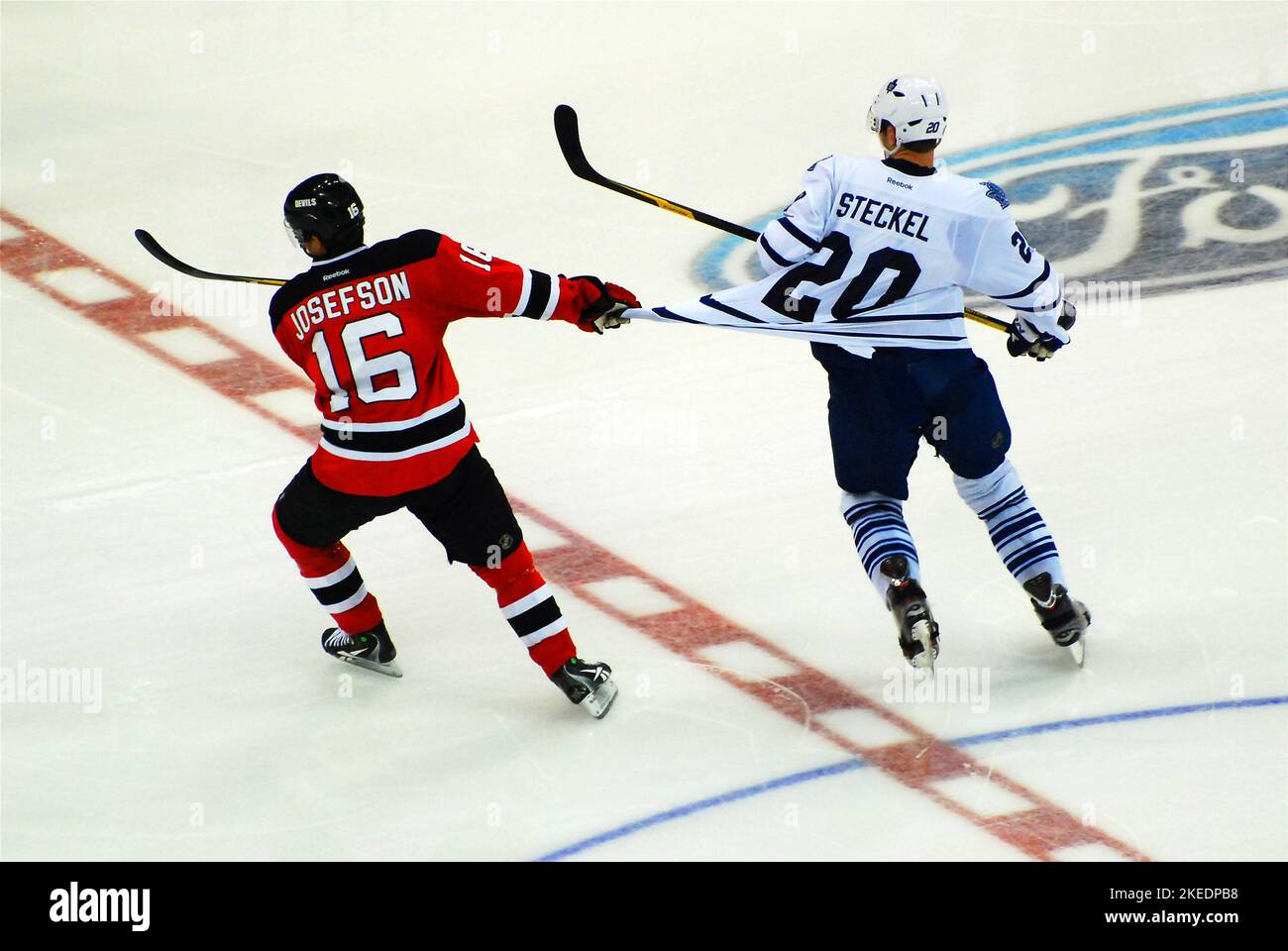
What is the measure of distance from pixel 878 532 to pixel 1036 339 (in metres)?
0.58

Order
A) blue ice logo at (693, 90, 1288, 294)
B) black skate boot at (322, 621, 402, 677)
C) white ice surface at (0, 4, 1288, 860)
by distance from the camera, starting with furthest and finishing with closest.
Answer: blue ice logo at (693, 90, 1288, 294)
black skate boot at (322, 621, 402, 677)
white ice surface at (0, 4, 1288, 860)

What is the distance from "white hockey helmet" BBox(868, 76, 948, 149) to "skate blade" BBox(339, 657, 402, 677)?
172 cm

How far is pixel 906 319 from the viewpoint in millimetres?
4254

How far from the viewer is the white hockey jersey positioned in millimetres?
4176

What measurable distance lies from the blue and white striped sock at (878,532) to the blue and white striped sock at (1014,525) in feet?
0.62

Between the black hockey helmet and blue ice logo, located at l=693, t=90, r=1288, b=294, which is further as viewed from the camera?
blue ice logo, located at l=693, t=90, r=1288, b=294

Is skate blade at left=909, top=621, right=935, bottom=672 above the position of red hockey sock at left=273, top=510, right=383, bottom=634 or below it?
below

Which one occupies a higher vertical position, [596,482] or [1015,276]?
[1015,276]

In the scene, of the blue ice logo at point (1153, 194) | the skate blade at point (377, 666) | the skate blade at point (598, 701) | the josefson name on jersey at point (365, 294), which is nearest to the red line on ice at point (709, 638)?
the skate blade at point (598, 701)

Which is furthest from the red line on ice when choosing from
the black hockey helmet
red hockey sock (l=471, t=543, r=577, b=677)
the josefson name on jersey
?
the black hockey helmet

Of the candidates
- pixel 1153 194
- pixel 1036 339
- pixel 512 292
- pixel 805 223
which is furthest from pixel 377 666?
pixel 1153 194

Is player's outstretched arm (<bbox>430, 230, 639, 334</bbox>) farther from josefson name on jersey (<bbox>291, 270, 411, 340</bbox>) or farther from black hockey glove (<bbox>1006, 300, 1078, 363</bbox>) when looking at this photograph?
black hockey glove (<bbox>1006, 300, 1078, 363</bbox>)

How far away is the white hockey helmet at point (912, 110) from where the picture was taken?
4.19 meters

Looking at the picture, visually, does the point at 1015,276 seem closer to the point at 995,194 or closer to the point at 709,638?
the point at 995,194
